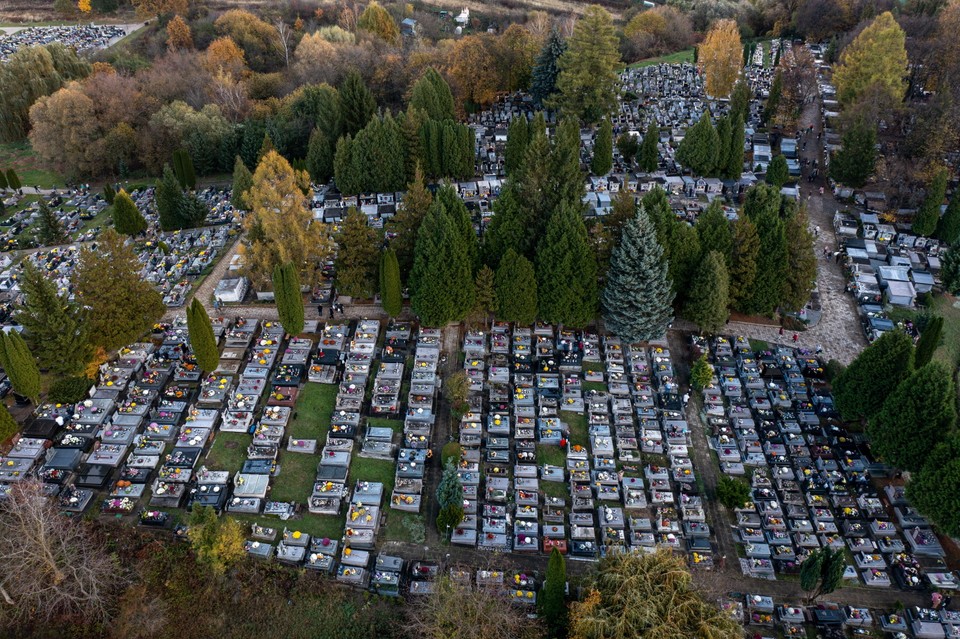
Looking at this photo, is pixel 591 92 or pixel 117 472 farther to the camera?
pixel 591 92

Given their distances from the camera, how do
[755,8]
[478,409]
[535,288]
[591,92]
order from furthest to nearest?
[755,8] < [591,92] < [535,288] < [478,409]

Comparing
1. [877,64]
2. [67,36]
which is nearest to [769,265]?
[877,64]

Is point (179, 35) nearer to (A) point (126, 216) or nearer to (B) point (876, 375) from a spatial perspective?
(A) point (126, 216)

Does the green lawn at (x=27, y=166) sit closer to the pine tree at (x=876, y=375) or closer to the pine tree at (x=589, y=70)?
the pine tree at (x=589, y=70)

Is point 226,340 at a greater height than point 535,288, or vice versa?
point 535,288

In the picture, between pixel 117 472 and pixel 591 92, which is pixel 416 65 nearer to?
pixel 591 92

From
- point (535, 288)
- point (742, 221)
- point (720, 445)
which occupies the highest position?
point (742, 221)

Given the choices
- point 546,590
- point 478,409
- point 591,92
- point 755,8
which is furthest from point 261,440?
point 755,8

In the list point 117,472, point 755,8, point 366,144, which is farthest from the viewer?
point 755,8
